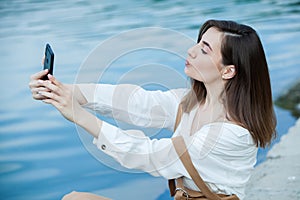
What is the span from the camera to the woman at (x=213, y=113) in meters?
1.92

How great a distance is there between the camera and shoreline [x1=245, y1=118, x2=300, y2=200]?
329cm

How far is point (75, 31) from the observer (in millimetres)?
3324

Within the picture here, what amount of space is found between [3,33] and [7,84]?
10.3 inches

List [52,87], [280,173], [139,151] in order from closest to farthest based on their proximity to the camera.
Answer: [52,87], [139,151], [280,173]

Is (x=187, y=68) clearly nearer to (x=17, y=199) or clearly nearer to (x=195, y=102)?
(x=195, y=102)

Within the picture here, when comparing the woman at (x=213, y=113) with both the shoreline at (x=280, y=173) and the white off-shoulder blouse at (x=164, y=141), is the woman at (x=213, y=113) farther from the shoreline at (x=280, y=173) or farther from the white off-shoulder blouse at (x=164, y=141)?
the shoreline at (x=280, y=173)

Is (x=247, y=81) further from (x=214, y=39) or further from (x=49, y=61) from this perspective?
(x=49, y=61)

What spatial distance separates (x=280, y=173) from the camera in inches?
136

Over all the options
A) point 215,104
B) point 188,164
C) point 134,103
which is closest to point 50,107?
point 134,103

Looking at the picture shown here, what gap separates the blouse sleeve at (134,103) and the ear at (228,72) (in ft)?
0.59

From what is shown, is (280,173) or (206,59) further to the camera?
(280,173)

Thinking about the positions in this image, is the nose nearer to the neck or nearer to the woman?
the woman

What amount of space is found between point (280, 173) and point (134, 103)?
1602 mm

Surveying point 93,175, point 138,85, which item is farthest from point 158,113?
point 93,175
